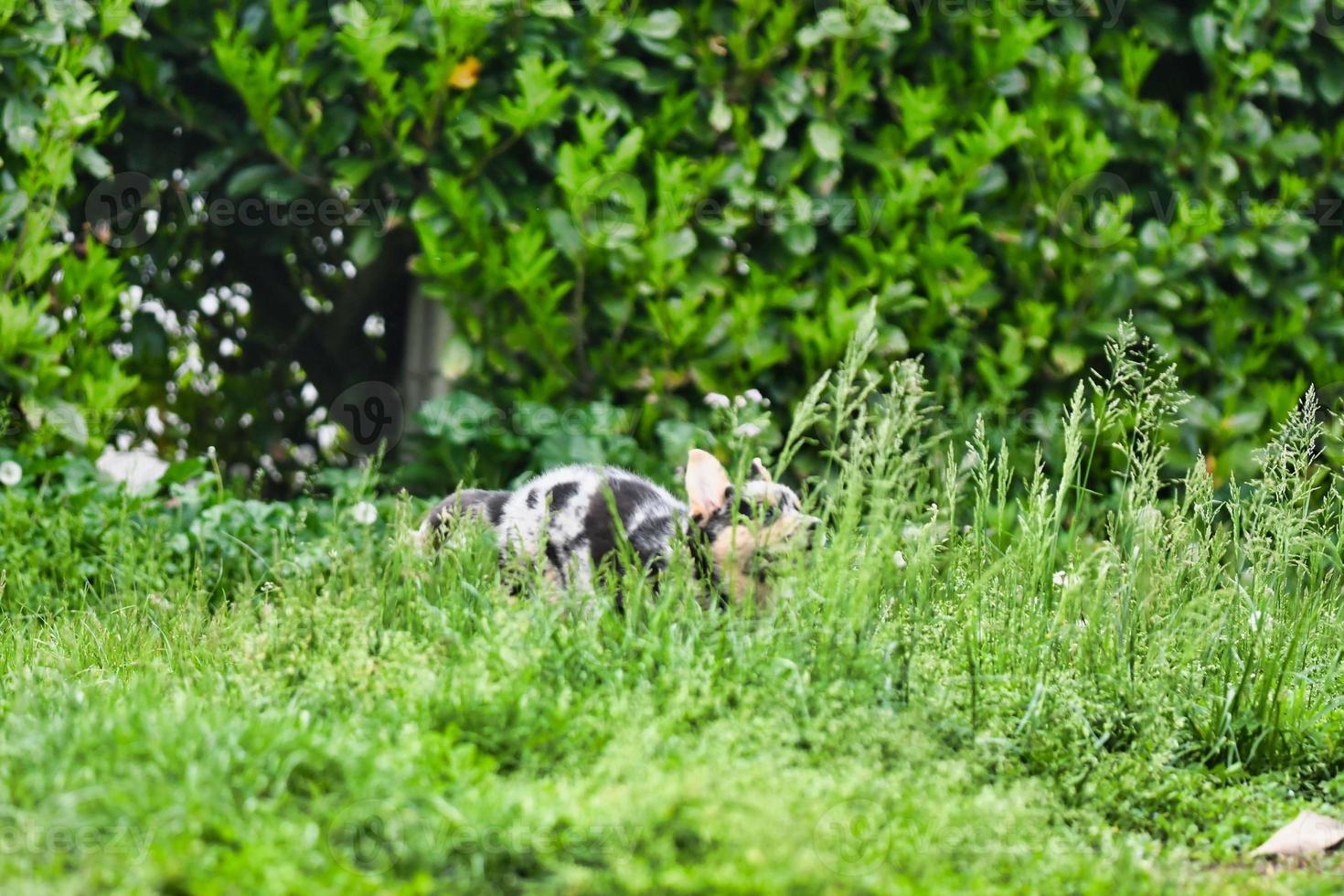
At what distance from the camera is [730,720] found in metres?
3.14

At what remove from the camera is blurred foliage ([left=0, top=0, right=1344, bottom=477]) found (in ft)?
18.2

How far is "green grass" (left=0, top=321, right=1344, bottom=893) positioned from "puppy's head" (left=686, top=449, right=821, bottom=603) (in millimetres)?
104

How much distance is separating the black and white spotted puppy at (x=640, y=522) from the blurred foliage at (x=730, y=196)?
1.23m
